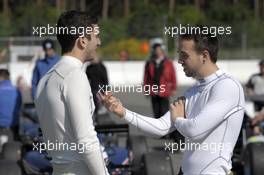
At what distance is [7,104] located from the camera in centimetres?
1064

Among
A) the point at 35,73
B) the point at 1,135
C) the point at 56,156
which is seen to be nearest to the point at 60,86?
the point at 56,156

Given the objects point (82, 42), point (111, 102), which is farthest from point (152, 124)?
point (82, 42)

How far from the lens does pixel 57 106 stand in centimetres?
382

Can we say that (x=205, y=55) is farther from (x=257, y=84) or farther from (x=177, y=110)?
(x=257, y=84)

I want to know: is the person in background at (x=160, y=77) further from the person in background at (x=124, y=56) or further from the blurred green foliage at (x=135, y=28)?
the person in background at (x=124, y=56)

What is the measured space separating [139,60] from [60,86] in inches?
1168

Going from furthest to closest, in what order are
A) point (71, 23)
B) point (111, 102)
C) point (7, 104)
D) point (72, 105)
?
point (7, 104) → point (111, 102) → point (71, 23) → point (72, 105)

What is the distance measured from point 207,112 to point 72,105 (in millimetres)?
678

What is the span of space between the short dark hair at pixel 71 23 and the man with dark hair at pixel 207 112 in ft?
1.66

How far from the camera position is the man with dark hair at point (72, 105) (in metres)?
3.73

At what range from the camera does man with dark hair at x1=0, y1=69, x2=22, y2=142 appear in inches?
418

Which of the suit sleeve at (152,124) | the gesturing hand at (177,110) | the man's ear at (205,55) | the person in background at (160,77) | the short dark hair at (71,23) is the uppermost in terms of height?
the short dark hair at (71,23)

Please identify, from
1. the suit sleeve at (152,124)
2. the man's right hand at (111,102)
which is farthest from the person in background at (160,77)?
the man's right hand at (111,102)

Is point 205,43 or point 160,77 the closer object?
point 205,43
